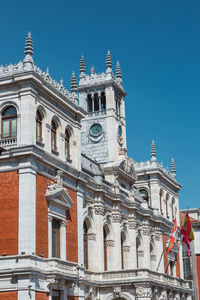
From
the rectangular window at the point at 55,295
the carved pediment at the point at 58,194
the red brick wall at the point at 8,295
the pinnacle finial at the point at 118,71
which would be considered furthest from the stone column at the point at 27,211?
the pinnacle finial at the point at 118,71

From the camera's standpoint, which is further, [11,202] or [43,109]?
[43,109]

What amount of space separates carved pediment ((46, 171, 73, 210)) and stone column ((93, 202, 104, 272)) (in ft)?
21.3

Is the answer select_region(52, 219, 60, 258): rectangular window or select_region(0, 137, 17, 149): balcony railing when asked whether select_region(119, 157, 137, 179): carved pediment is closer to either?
select_region(52, 219, 60, 258): rectangular window

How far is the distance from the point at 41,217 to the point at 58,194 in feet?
8.61

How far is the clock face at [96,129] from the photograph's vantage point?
5612cm

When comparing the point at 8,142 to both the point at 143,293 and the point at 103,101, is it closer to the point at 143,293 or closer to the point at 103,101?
the point at 143,293

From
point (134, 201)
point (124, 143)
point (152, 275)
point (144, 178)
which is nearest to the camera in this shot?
point (152, 275)

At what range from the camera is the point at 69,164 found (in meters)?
40.5

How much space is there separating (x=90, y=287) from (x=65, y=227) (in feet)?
23.1

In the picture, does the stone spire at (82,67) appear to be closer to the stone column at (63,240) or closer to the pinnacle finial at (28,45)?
the pinnacle finial at (28,45)

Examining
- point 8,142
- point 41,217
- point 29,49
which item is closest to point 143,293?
point 41,217

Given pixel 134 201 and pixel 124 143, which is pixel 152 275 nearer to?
pixel 134 201

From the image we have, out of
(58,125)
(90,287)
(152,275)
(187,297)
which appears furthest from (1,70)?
(187,297)

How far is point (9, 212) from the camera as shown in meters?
34.1
